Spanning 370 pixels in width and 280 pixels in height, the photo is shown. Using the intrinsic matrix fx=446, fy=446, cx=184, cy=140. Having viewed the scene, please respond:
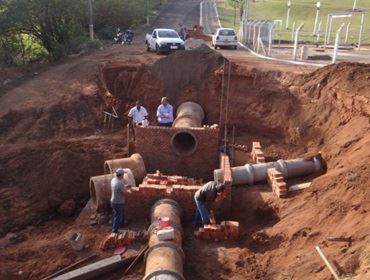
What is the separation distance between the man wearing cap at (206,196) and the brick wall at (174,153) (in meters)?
2.92

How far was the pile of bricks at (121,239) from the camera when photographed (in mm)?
9727

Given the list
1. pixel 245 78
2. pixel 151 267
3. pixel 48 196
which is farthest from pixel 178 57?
pixel 151 267

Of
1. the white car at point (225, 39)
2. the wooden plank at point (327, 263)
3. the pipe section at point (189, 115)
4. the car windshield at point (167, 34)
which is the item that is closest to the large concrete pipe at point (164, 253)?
the wooden plank at point (327, 263)

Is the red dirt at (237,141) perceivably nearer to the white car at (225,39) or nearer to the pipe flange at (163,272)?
the pipe flange at (163,272)

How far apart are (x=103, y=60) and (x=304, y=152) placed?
13082 millimetres

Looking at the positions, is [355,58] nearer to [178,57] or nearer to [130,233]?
[178,57]

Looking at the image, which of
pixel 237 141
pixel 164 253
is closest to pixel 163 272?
pixel 164 253

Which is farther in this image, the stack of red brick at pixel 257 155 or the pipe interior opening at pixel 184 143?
the pipe interior opening at pixel 184 143

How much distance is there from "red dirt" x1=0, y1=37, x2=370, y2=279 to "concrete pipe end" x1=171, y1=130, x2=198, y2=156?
2.03 meters

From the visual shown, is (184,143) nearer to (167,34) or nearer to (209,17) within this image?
(167,34)

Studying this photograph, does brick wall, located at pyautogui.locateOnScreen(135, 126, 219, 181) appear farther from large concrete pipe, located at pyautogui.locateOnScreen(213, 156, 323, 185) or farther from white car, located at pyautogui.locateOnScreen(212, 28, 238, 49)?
white car, located at pyautogui.locateOnScreen(212, 28, 238, 49)

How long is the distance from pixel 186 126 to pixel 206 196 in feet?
12.5

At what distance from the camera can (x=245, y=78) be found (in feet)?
54.1

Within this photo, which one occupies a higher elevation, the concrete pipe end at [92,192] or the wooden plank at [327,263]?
the wooden plank at [327,263]
